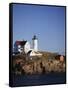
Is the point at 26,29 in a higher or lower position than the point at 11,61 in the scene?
higher

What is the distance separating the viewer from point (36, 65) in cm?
180

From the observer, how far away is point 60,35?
1.87 metres

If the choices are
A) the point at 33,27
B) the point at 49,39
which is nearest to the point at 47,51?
the point at 49,39

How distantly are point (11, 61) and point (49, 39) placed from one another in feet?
1.05

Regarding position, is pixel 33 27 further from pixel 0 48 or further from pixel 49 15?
pixel 0 48

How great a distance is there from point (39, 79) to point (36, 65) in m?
0.10

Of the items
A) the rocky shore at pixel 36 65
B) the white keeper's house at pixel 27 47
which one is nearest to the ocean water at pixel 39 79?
the rocky shore at pixel 36 65

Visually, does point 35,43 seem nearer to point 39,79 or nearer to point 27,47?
point 27,47

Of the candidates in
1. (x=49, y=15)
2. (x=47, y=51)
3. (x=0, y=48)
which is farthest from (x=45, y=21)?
(x=0, y=48)

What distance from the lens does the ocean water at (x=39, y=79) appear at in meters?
1.76

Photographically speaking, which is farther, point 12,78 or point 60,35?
point 60,35

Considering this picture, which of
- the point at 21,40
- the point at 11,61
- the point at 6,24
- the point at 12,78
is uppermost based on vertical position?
the point at 6,24

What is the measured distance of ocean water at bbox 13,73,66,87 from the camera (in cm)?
176

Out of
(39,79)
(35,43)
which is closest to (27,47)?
(35,43)
